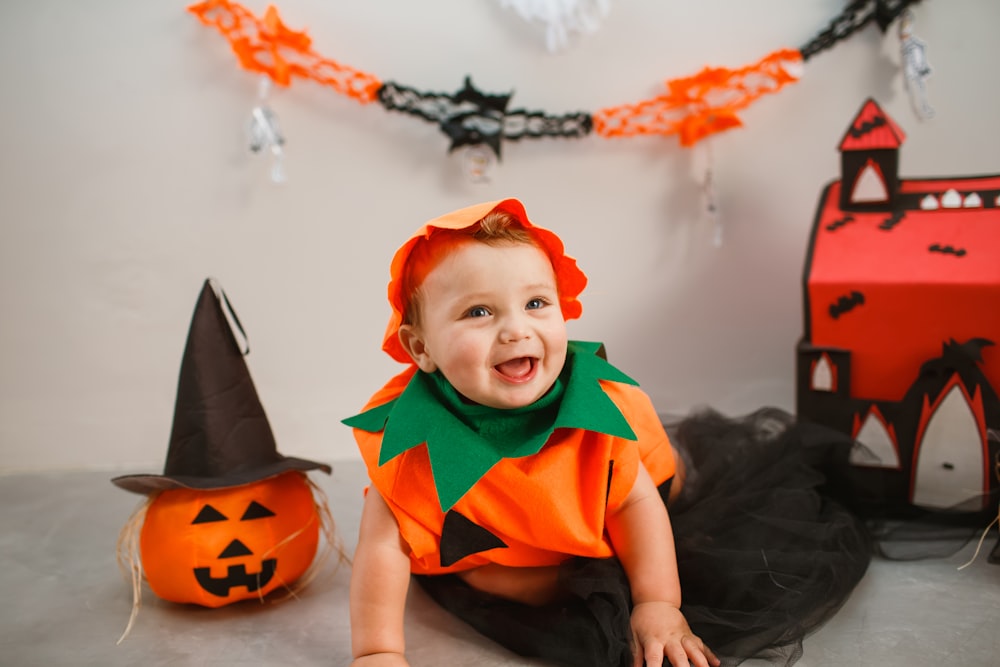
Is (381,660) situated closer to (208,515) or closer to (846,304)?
(208,515)

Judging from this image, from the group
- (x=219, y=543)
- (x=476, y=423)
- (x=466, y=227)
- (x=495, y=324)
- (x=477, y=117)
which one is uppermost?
(x=477, y=117)

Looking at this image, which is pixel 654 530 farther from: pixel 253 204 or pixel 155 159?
pixel 155 159

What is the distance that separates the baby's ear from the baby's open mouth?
0.10 metres

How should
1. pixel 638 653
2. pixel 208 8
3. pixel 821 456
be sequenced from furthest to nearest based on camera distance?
pixel 208 8 < pixel 821 456 < pixel 638 653

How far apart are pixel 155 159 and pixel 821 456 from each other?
135 centimetres

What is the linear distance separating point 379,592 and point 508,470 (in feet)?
0.64

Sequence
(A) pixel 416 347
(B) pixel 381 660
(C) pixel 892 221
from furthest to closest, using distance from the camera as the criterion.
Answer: (C) pixel 892 221, (A) pixel 416 347, (B) pixel 381 660

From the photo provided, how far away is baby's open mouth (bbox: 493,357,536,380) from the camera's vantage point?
943 millimetres

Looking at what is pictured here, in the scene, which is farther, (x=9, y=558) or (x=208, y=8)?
(x=208, y=8)

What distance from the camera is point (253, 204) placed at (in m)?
1.74

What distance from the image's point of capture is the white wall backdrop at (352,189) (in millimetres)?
1676

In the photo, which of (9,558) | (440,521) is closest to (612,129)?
(440,521)

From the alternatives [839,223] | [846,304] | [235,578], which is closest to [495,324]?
[235,578]

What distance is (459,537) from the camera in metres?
0.97
